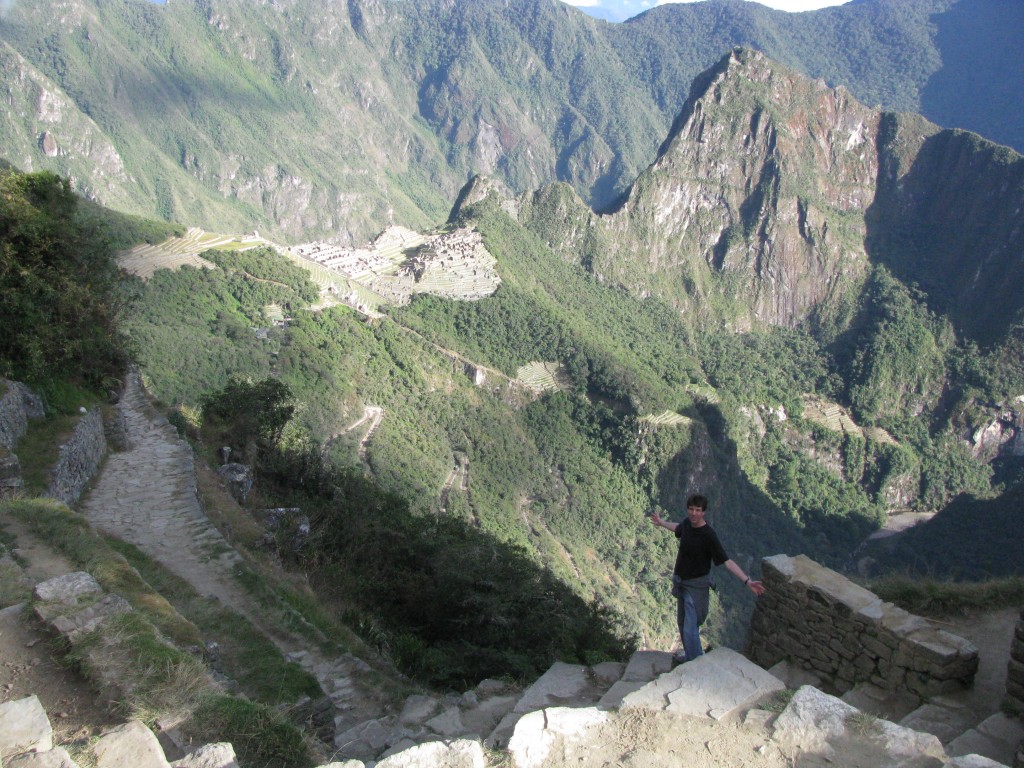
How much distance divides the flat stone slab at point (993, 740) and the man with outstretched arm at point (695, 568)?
1.66 metres

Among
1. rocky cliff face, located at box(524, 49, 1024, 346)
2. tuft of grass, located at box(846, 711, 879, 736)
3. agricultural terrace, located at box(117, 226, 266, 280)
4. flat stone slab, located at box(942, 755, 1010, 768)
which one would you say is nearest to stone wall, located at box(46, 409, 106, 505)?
tuft of grass, located at box(846, 711, 879, 736)

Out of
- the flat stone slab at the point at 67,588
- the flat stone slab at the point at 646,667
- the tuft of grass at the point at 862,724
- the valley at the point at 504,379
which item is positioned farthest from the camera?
the valley at the point at 504,379

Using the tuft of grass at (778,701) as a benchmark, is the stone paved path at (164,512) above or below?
above

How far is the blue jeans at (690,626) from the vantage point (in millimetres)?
5891

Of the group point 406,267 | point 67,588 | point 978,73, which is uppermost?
point 978,73

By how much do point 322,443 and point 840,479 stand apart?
49.6 metres

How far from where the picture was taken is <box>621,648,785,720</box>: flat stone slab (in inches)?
165

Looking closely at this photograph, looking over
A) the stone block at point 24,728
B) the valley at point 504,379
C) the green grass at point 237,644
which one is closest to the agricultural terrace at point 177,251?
the valley at point 504,379

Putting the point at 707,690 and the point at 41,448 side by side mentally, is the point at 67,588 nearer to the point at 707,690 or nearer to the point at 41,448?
the point at 707,690

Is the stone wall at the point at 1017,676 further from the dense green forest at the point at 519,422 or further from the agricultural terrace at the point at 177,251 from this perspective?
the agricultural terrace at the point at 177,251

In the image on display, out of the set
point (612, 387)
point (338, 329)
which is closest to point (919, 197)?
point (612, 387)

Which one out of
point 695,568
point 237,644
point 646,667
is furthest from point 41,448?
point 695,568

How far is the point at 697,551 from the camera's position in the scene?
5.78m

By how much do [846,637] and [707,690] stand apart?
6.99ft
